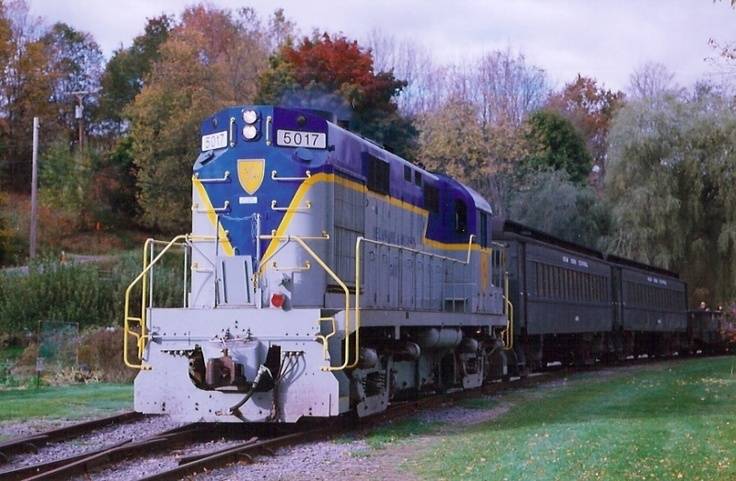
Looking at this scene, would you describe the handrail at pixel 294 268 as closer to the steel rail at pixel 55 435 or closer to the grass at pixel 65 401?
the steel rail at pixel 55 435

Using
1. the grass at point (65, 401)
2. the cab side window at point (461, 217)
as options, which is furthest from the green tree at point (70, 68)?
the cab side window at point (461, 217)

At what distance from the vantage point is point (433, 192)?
49.9 feet

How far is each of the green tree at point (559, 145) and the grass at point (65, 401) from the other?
2909 cm

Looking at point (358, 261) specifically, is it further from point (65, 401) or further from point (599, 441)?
point (65, 401)

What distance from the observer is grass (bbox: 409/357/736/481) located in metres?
8.42

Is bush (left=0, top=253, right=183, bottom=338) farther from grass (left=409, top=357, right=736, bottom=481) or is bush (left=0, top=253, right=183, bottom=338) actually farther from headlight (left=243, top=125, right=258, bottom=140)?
headlight (left=243, top=125, right=258, bottom=140)

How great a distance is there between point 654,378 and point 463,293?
23.9 ft

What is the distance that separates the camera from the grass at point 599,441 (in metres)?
8.42

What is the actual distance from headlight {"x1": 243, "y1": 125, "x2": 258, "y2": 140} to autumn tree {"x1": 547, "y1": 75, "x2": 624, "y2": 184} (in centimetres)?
4896

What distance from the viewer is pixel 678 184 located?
3406 cm

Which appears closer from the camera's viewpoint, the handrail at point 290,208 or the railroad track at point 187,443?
the railroad track at point 187,443

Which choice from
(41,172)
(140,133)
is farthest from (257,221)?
(41,172)

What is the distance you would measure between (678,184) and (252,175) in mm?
25817

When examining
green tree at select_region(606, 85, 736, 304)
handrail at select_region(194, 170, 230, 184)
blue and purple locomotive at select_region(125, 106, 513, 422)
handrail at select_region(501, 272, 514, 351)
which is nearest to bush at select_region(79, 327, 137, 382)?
handrail at select_region(501, 272, 514, 351)
